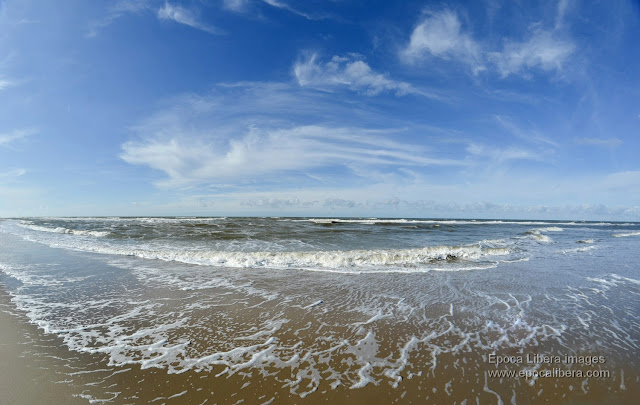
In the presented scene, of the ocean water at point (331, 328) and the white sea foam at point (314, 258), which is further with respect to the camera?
the white sea foam at point (314, 258)

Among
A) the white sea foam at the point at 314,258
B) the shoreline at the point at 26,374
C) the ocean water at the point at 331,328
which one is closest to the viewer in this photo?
the shoreline at the point at 26,374

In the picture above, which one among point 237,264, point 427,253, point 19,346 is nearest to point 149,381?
point 19,346

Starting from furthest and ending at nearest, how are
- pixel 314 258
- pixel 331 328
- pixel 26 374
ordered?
pixel 314 258
pixel 331 328
pixel 26 374

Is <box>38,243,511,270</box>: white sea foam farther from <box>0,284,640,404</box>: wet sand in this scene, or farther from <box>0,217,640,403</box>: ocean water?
<box>0,284,640,404</box>: wet sand

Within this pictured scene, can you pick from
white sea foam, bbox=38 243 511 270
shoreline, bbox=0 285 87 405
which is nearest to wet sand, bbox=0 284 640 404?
shoreline, bbox=0 285 87 405

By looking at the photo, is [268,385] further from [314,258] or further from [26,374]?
[314,258]

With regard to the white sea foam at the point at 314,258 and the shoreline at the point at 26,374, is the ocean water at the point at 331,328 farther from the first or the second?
the white sea foam at the point at 314,258

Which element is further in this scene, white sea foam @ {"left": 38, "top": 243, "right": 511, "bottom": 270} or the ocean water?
white sea foam @ {"left": 38, "top": 243, "right": 511, "bottom": 270}

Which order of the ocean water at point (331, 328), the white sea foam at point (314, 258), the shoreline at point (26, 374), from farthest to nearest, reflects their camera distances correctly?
the white sea foam at point (314, 258)
the ocean water at point (331, 328)
the shoreline at point (26, 374)

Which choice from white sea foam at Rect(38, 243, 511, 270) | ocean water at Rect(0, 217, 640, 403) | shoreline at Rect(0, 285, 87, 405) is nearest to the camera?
shoreline at Rect(0, 285, 87, 405)

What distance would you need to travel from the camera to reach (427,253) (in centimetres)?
1401

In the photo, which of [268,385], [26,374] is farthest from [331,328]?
[26,374]

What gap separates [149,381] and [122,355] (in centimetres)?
102

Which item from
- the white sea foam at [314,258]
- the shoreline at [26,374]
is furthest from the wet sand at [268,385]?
the white sea foam at [314,258]
